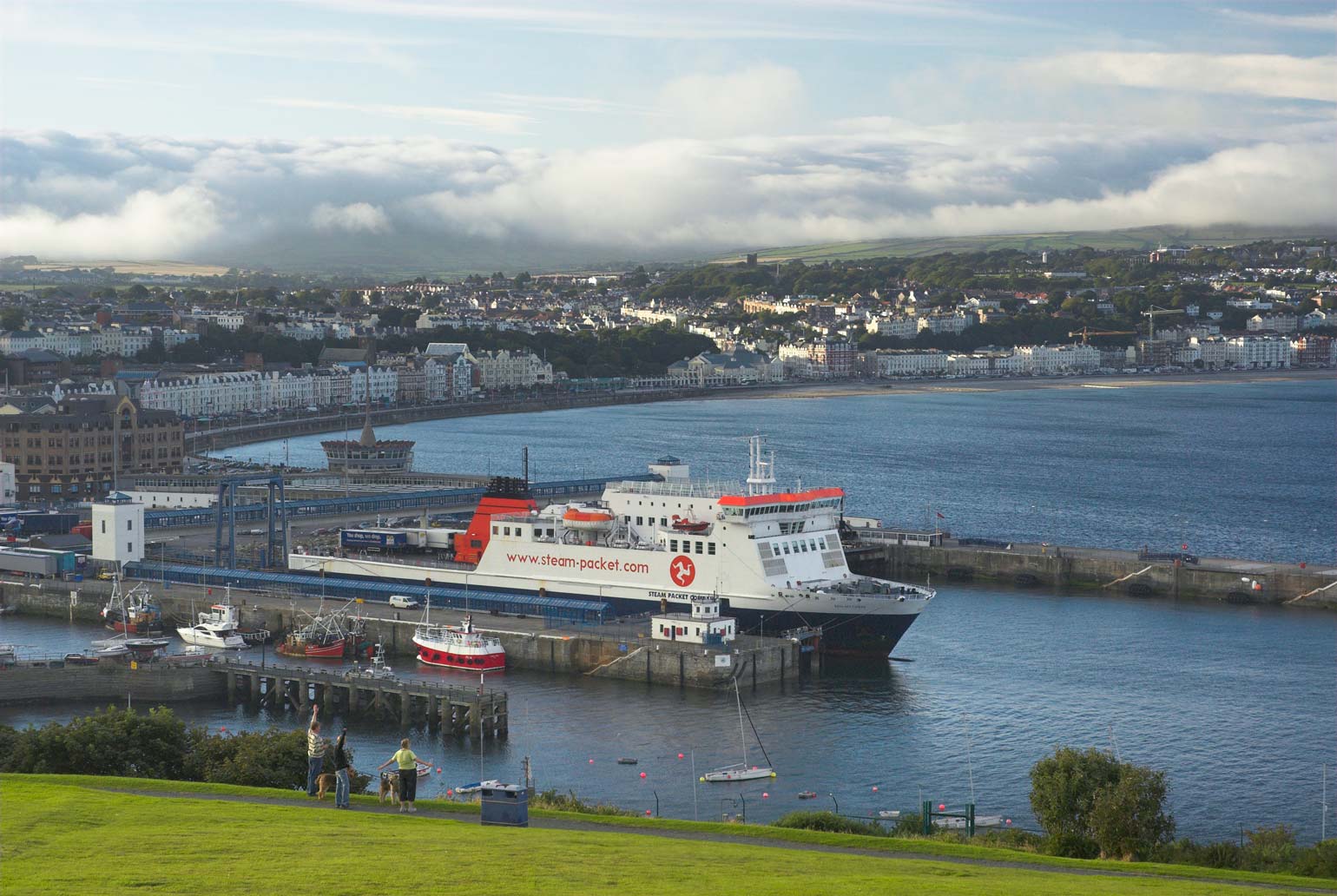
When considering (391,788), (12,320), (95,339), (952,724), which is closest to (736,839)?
(391,788)

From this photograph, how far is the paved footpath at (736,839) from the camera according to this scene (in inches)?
547

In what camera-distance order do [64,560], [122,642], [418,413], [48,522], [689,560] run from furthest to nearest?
[418,413] → [48,522] → [64,560] → [689,560] → [122,642]

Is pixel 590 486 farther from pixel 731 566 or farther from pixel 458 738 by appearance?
pixel 458 738

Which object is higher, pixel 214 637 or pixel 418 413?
pixel 418 413

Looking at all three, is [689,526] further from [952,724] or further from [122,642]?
[122,642]

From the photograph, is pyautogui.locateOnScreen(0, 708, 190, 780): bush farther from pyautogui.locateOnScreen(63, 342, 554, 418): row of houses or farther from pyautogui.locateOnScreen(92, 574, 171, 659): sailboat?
pyautogui.locateOnScreen(63, 342, 554, 418): row of houses

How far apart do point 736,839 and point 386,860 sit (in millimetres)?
4099

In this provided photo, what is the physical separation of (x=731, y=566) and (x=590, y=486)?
2193cm

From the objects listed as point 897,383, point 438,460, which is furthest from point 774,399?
point 438,460

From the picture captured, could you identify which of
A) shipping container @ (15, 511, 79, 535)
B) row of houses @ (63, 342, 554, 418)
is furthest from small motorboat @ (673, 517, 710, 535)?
row of houses @ (63, 342, 554, 418)

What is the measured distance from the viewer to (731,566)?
33.5 meters

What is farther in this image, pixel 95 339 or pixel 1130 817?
pixel 95 339

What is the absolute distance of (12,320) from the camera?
126 meters

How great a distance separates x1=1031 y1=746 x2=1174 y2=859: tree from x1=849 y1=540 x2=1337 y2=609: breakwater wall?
22.4m
